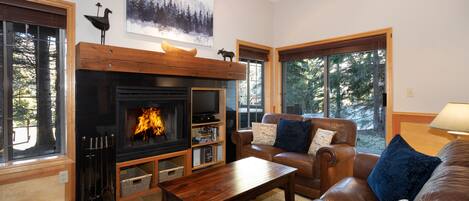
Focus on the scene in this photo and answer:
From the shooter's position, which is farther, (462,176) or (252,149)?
(252,149)

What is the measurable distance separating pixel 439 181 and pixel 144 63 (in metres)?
2.57

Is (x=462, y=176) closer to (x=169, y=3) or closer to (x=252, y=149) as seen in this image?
(x=252, y=149)

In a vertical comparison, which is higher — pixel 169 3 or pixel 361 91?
pixel 169 3

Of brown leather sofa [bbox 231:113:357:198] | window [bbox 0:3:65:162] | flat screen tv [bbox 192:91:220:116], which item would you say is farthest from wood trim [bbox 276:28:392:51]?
window [bbox 0:3:65:162]

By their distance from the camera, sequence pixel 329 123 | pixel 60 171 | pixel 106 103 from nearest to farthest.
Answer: pixel 60 171 < pixel 106 103 < pixel 329 123

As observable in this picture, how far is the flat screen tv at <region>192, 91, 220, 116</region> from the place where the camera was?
11.1ft

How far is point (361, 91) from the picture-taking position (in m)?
3.59

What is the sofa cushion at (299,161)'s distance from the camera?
8.38ft

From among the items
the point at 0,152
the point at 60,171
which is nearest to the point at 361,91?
the point at 60,171

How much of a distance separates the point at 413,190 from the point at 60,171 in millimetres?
2949

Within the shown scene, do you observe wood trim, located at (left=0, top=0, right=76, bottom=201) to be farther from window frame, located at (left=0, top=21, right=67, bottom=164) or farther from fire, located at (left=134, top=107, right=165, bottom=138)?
fire, located at (left=134, top=107, right=165, bottom=138)

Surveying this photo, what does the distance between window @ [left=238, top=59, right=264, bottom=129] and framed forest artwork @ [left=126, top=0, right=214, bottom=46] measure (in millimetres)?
A: 1057

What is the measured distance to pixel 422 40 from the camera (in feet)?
9.66

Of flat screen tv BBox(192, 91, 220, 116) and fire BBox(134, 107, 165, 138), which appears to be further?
flat screen tv BBox(192, 91, 220, 116)
